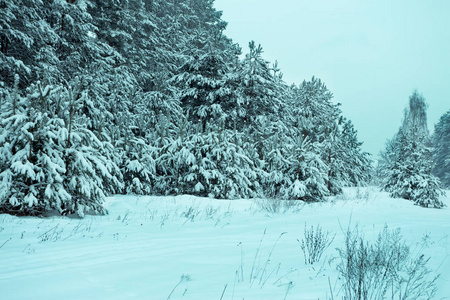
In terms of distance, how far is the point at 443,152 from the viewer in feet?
116

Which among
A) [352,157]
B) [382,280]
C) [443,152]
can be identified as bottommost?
[382,280]

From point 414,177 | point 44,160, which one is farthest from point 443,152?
point 44,160

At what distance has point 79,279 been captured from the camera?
8.39 feet

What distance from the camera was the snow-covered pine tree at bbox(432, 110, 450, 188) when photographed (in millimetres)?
33375

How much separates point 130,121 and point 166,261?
29.8 ft

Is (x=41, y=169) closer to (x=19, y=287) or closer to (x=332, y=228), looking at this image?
(x=19, y=287)

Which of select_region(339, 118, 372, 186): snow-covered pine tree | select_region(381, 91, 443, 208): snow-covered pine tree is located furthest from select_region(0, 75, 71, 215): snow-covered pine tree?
select_region(339, 118, 372, 186): snow-covered pine tree

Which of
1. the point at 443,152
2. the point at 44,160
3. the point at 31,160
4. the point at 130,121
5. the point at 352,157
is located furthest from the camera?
the point at 443,152

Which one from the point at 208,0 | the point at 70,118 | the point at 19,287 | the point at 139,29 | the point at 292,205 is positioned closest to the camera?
the point at 19,287

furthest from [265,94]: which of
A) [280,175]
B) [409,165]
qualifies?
[409,165]

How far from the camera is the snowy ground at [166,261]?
2363mm

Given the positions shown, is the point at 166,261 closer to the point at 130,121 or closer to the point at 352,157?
the point at 130,121

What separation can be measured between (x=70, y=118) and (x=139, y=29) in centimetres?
1392

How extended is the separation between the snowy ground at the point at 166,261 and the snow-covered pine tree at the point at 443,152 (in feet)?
120
